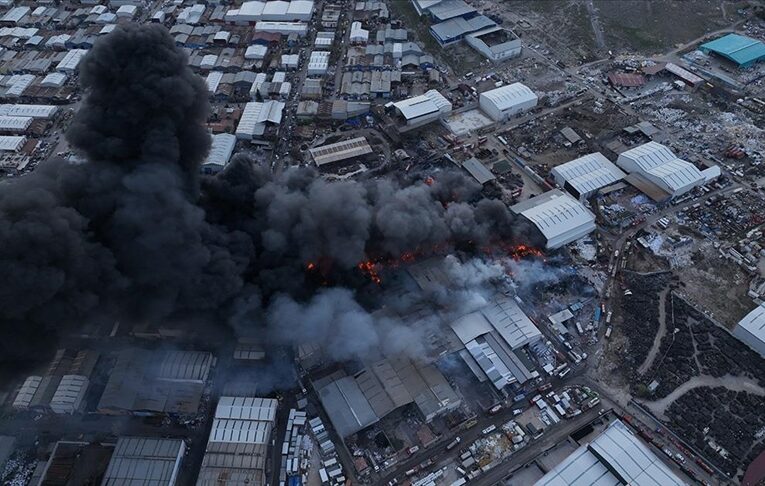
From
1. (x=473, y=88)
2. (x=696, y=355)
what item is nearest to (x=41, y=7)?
(x=473, y=88)

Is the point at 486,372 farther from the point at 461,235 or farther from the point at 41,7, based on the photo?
the point at 41,7

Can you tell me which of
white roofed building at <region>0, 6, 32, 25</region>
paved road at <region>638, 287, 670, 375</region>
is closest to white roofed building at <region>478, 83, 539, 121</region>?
paved road at <region>638, 287, 670, 375</region>

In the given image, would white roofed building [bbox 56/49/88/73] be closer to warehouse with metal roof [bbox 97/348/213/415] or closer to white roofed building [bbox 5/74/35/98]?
white roofed building [bbox 5/74/35/98]

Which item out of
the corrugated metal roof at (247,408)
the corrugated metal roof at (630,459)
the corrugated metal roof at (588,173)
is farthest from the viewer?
the corrugated metal roof at (588,173)

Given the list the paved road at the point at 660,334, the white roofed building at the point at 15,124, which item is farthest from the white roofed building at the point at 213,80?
the paved road at the point at 660,334

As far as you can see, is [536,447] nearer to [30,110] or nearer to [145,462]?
[145,462]

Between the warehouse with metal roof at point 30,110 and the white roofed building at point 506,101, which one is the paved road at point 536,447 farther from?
the warehouse with metal roof at point 30,110
